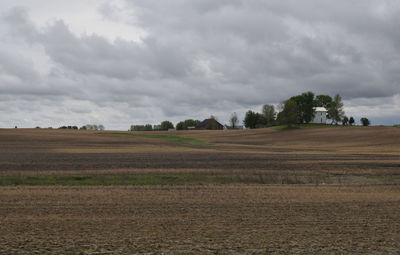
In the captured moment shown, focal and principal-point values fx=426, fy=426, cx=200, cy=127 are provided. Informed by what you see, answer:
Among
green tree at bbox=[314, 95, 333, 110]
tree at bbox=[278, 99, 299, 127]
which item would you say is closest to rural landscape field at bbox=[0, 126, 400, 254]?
tree at bbox=[278, 99, 299, 127]

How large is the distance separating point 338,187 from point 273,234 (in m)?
12.1

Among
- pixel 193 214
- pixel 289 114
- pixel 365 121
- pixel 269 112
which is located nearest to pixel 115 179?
pixel 193 214

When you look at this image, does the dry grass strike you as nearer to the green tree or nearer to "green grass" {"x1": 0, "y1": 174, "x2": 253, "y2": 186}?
"green grass" {"x1": 0, "y1": 174, "x2": 253, "y2": 186}

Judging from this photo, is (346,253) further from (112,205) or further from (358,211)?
(112,205)

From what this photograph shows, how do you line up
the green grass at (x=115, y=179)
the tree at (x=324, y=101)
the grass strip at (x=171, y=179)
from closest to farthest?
1. the green grass at (x=115, y=179)
2. the grass strip at (x=171, y=179)
3. the tree at (x=324, y=101)

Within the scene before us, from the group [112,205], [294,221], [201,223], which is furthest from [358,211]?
[112,205]

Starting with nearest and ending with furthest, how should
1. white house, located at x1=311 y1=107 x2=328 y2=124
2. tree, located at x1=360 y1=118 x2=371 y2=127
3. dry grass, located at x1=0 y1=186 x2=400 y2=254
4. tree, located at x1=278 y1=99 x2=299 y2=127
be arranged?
dry grass, located at x1=0 y1=186 x2=400 y2=254
tree, located at x1=278 y1=99 x2=299 y2=127
white house, located at x1=311 y1=107 x2=328 y2=124
tree, located at x1=360 y1=118 x2=371 y2=127

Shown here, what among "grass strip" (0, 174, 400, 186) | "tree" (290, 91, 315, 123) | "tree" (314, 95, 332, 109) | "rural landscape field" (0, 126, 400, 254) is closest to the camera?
"rural landscape field" (0, 126, 400, 254)

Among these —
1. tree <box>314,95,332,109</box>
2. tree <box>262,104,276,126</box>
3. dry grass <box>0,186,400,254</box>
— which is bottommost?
dry grass <box>0,186,400,254</box>

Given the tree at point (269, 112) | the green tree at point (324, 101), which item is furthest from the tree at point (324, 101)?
the tree at point (269, 112)

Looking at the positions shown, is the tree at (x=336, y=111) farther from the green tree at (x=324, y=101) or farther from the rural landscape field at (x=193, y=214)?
the rural landscape field at (x=193, y=214)

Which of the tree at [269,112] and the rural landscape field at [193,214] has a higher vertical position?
the tree at [269,112]

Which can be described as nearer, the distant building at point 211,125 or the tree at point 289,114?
the tree at point 289,114

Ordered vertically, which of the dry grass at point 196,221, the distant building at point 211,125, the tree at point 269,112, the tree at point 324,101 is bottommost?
the dry grass at point 196,221
